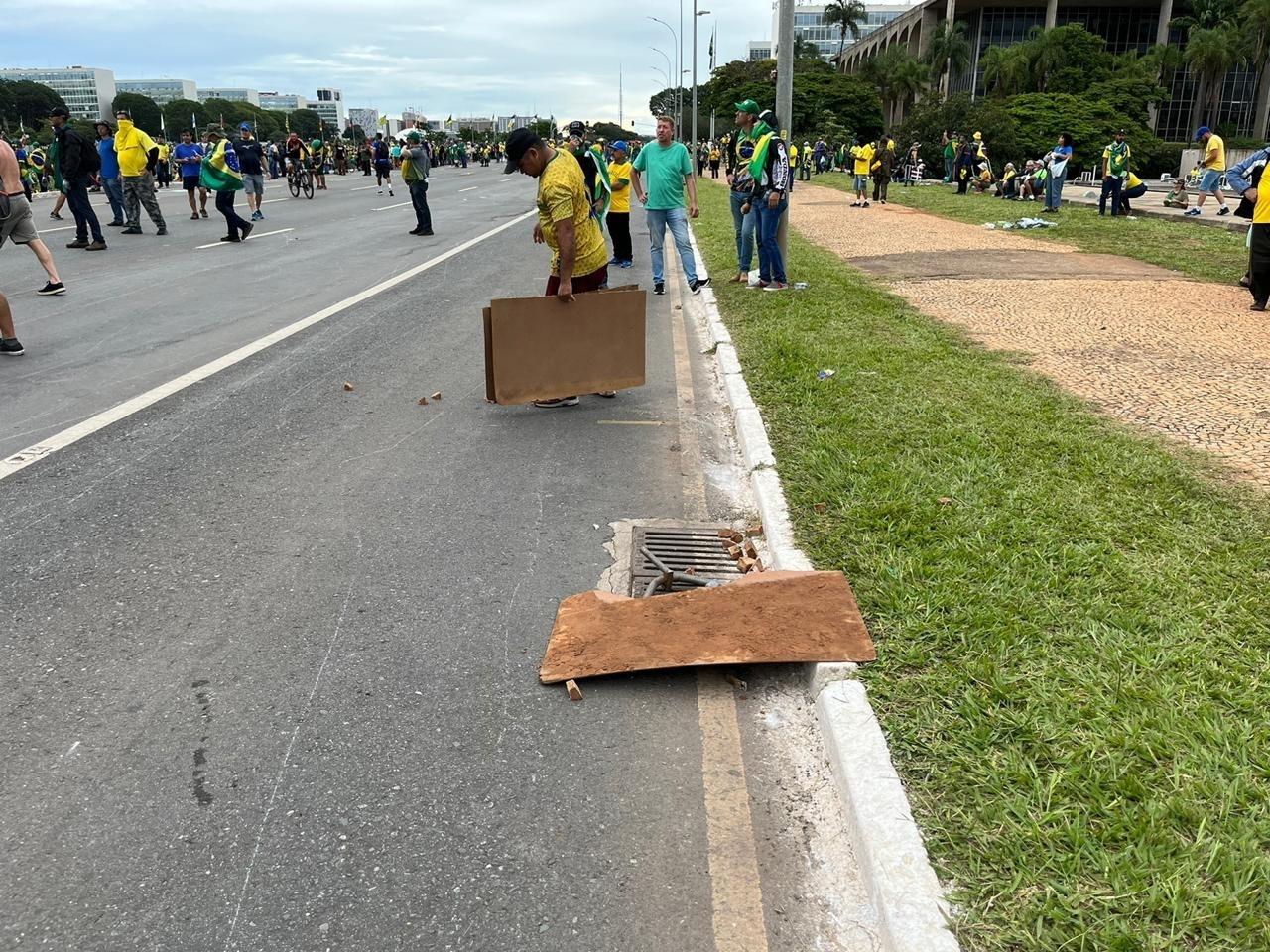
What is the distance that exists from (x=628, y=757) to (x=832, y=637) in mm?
902

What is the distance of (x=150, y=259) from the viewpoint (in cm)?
1400

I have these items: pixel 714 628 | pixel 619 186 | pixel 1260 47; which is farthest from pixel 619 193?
pixel 1260 47

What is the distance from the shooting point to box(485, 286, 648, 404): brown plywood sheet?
6.43 metres

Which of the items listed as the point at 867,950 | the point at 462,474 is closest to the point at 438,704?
the point at 867,950

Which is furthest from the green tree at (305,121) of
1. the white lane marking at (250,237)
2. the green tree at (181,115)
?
the white lane marking at (250,237)

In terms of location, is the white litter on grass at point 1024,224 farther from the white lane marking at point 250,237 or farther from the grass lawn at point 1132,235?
the white lane marking at point 250,237

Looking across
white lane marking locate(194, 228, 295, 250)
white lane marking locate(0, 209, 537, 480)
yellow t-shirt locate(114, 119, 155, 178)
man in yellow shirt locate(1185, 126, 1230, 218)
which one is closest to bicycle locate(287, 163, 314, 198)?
white lane marking locate(194, 228, 295, 250)

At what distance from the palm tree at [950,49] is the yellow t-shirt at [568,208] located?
246ft

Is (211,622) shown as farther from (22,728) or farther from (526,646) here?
(526,646)

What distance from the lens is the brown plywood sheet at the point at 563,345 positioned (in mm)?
6434

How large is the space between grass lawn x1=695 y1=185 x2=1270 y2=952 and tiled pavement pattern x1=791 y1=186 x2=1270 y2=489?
617 millimetres

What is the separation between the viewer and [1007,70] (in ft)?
210

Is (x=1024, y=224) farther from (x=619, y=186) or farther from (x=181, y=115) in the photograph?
(x=181, y=115)

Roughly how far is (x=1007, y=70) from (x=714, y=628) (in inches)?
2764
